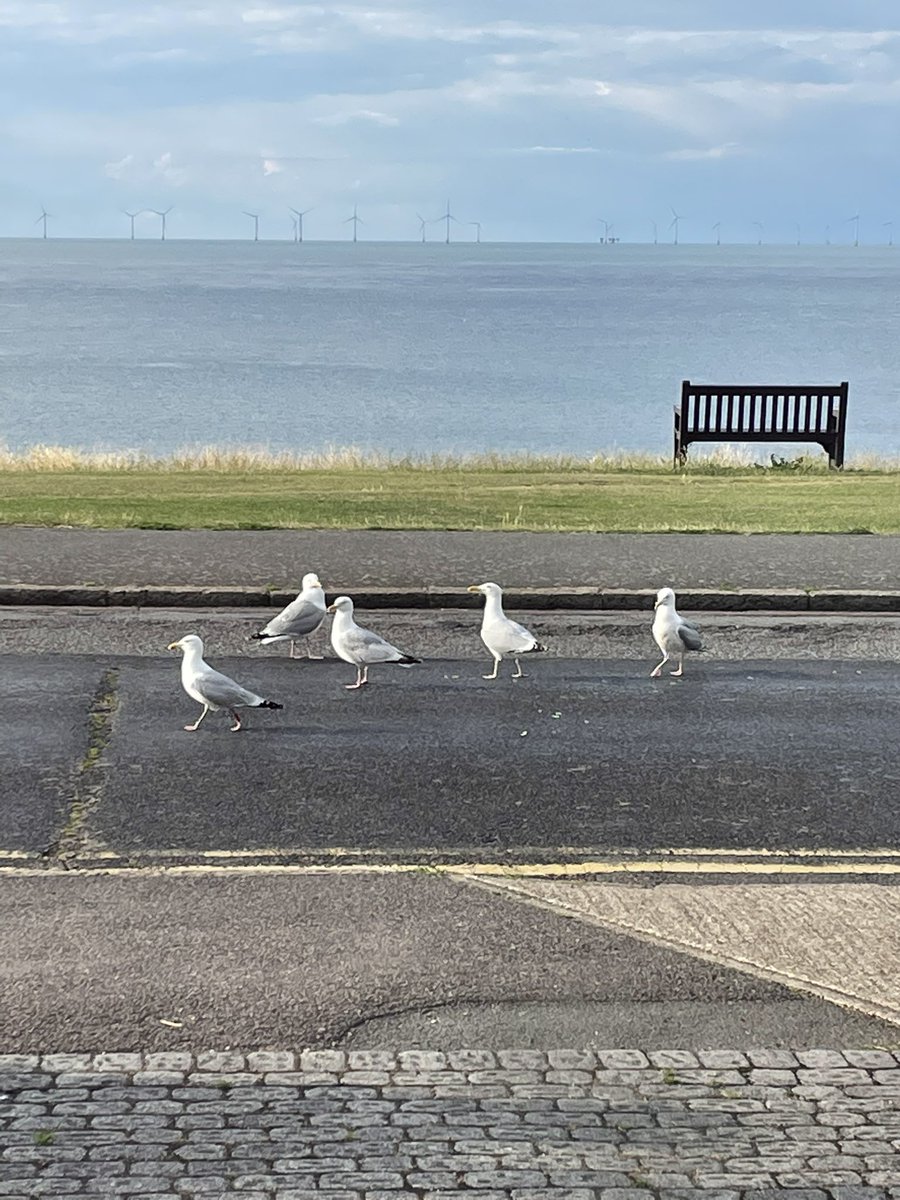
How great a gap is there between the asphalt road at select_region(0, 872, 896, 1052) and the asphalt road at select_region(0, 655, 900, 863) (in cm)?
68

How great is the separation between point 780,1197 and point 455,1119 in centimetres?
94

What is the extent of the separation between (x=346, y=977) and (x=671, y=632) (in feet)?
17.9

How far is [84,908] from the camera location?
6461 mm

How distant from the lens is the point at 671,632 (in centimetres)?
1085

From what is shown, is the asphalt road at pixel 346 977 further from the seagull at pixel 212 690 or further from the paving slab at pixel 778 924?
the seagull at pixel 212 690

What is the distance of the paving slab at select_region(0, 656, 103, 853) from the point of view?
7.62 m

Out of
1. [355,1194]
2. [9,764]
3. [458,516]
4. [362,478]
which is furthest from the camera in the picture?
[362,478]

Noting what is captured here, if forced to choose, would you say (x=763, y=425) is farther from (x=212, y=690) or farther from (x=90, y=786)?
(x=90, y=786)

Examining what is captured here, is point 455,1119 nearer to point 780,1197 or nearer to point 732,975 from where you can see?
point 780,1197

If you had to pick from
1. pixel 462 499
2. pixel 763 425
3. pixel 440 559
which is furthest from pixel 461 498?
pixel 763 425

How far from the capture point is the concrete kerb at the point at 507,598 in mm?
13180

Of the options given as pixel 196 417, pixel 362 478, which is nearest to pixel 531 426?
pixel 196 417

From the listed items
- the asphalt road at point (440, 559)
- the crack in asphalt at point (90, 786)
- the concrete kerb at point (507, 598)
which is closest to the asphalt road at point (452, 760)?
the crack in asphalt at point (90, 786)

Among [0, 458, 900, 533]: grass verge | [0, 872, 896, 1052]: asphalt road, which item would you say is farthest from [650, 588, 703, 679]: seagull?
[0, 458, 900, 533]: grass verge
